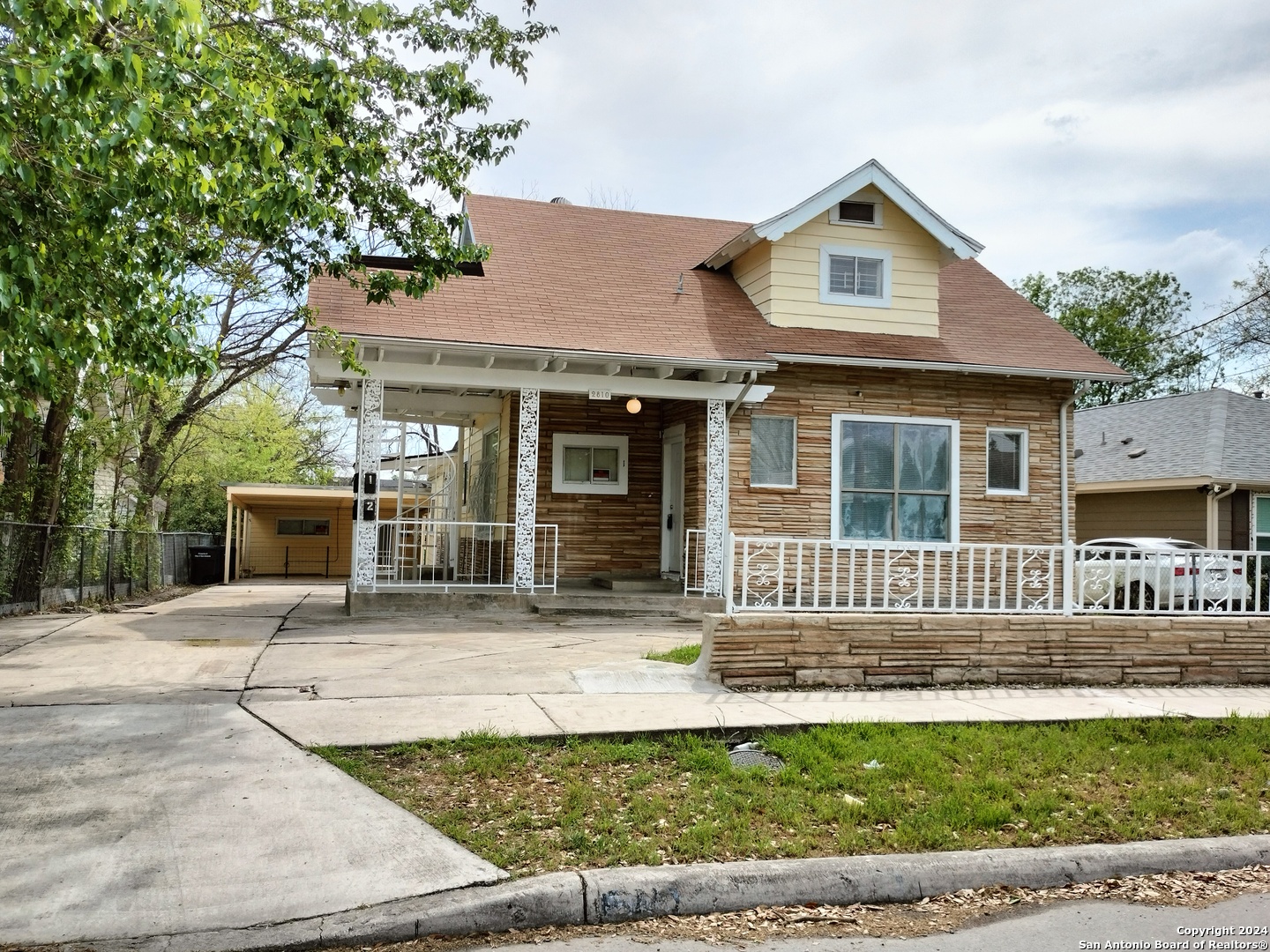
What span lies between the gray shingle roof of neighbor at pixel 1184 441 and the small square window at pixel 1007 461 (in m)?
6.00

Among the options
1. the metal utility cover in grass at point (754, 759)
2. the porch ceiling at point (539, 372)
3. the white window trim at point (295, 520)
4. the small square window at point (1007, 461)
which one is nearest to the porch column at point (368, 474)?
the porch ceiling at point (539, 372)

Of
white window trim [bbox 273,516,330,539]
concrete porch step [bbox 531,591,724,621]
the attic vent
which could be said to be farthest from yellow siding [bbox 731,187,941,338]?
white window trim [bbox 273,516,330,539]

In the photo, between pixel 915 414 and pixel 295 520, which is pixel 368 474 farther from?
pixel 295 520

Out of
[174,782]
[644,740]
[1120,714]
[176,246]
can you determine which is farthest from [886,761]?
[176,246]

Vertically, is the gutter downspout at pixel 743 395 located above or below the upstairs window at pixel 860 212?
below

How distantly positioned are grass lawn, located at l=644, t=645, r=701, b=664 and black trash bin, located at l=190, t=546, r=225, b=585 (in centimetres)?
1909

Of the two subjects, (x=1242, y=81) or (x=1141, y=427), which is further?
(x=1141, y=427)

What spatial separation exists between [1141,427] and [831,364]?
13.0 metres

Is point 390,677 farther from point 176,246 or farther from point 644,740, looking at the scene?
point 176,246

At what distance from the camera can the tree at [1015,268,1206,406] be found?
4109cm

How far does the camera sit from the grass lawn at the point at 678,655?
9.75 meters

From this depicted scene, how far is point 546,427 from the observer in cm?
1627

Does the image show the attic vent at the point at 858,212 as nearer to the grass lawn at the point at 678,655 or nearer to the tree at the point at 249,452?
the grass lawn at the point at 678,655

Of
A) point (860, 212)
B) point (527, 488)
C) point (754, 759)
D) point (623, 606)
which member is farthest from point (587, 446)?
point (754, 759)
